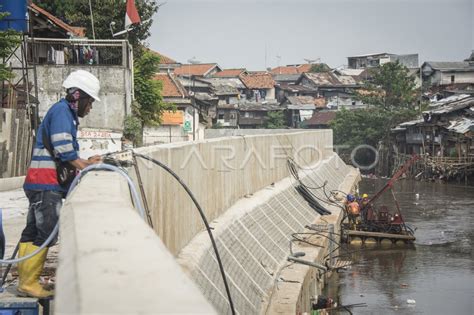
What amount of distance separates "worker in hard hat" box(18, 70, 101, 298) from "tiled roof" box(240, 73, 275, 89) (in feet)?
214

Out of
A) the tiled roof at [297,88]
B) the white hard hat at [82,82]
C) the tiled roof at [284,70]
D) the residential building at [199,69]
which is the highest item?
the tiled roof at [284,70]

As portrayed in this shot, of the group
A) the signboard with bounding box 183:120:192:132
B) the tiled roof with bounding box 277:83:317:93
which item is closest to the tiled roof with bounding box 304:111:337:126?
the tiled roof with bounding box 277:83:317:93

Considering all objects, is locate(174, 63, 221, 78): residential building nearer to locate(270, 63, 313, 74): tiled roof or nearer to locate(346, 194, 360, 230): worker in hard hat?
locate(270, 63, 313, 74): tiled roof

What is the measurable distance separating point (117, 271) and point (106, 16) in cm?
2894

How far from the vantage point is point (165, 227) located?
329 inches

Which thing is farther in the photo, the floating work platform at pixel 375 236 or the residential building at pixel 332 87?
the residential building at pixel 332 87

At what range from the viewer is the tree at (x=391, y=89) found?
56.0 m

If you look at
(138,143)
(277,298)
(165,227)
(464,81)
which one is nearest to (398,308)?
(277,298)

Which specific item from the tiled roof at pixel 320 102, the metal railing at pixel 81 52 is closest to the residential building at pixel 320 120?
the tiled roof at pixel 320 102

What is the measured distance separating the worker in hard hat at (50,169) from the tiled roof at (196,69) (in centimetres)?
6590

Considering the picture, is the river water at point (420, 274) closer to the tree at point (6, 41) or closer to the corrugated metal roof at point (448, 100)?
the tree at point (6, 41)

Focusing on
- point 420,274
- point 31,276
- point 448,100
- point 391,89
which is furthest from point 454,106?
point 31,276

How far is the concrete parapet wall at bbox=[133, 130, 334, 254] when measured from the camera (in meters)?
8.16

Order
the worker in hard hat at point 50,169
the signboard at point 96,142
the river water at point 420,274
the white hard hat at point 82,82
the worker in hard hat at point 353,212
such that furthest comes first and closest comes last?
1. the worker in hard hat at point 353,212
2. the signboard at point 96,142
3. the river water at point 420,274
4. the white hard hat at point 82,82
5. the worker in hard hat at point 50,169
